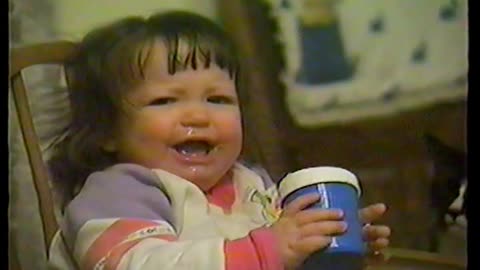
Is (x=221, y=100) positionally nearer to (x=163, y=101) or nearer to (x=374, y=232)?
(x=163, y=101)

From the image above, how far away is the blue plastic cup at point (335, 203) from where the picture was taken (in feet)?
2.34

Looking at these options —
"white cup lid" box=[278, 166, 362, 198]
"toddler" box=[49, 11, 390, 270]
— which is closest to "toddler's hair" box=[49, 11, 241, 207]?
"toddler" box=[49, 11, 390, 270]

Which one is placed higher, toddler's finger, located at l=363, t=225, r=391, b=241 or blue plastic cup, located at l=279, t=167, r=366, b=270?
blue plastic cup, located at l=279, t=167, r=366, b=270

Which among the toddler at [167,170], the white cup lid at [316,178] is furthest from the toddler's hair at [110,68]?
the white cup lid at [316,178]

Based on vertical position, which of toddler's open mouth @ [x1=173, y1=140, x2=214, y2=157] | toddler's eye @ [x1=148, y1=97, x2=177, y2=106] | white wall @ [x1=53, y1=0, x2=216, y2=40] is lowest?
toddler's open mouth @ [x1=173, y1=140, x2=214, y2=157]

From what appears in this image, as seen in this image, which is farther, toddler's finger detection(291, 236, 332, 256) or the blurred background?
the blurred background

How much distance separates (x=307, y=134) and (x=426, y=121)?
103 millimetres

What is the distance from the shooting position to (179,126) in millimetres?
787

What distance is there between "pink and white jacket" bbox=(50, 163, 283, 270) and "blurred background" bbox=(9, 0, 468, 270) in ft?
0.22

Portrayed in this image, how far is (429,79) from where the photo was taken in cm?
90

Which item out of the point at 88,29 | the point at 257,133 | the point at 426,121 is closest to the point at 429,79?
the point at 426,121

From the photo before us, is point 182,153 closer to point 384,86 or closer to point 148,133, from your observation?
point 148,133

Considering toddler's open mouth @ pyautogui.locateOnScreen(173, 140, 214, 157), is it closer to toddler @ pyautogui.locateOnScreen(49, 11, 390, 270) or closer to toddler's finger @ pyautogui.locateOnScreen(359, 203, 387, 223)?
toddler @ pyautogui.locateOnScreen(49, 11, 390, 270)

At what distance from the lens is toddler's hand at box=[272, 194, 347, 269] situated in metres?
0.71
